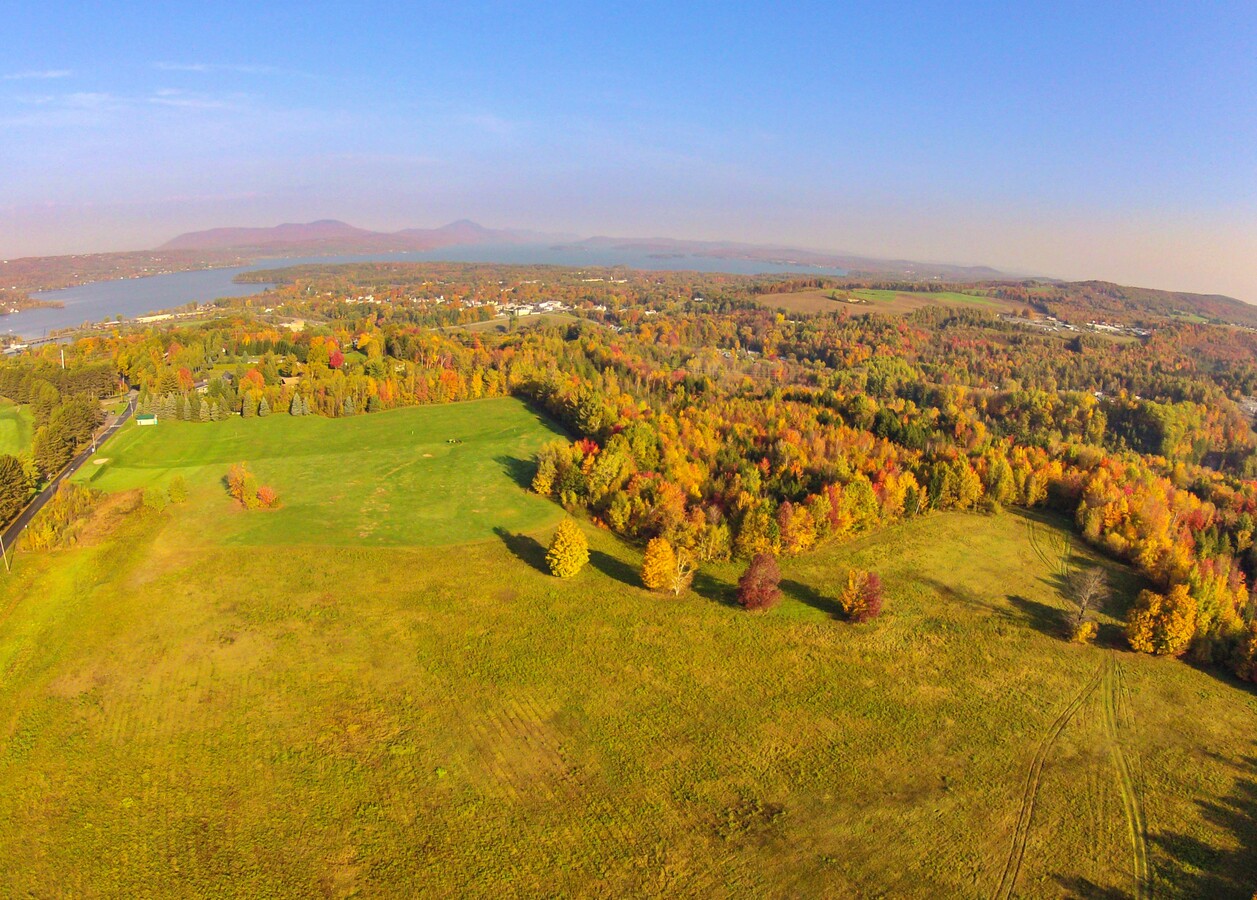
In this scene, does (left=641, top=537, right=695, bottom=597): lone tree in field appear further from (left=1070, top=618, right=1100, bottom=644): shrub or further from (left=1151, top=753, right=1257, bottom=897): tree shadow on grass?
(left=1151, top=753, right=1257, bottom=897): tree shadow on grass

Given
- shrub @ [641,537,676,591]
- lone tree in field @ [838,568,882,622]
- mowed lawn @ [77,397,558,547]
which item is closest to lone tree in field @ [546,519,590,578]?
shrub @ [641,537,676,591]

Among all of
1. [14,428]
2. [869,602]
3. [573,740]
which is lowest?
[573,740]

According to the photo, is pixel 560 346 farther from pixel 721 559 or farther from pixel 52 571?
pixel 52 571

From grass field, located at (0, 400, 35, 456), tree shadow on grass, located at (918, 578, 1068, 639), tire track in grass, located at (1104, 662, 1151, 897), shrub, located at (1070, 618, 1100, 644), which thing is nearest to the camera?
tire track in grass, located at (1104, 662, 1151, 897)

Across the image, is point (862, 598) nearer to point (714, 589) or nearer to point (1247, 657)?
point (714, 589)

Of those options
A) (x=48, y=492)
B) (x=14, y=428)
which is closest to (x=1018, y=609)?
(x=48, y=492)

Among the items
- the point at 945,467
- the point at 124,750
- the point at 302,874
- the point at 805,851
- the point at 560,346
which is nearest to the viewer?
the point at 302,874

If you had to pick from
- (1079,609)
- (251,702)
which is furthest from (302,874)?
(1079,609)
